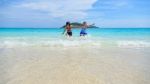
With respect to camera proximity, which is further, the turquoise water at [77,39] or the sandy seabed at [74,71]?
the turquoise water at [77,39]

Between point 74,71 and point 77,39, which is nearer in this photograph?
point 74,71

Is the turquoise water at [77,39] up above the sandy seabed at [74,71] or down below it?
below

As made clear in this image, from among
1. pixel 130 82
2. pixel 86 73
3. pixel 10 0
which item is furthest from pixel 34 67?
pixel 10 0

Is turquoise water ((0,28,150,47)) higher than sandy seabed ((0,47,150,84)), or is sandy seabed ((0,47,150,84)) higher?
sandy seabed ((0,47,150,84))

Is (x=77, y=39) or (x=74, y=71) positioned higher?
(x=74, y=71)

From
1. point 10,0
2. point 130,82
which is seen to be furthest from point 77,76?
point 10,0

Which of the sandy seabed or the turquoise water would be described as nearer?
the sandy seabed

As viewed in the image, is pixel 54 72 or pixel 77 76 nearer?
pixel 77 76

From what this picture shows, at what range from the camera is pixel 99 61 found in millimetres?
5129

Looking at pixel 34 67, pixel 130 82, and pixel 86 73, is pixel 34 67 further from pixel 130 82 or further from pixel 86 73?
pixel 130 82

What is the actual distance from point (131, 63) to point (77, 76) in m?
1.44

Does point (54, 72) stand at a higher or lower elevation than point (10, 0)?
lower

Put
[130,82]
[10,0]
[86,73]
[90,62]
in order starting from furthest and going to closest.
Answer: [10,0]
[90,62]
[86,73]
[130,82]

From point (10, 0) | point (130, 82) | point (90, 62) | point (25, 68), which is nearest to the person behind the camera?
point (130, 82)
